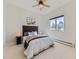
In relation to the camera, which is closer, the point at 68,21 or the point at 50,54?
the point at 50,54

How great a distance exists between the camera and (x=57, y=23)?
5598 mm

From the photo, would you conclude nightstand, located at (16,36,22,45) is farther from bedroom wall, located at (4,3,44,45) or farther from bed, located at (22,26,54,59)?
bed, located at (22,26,54,59)

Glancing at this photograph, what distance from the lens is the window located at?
5.12 meters

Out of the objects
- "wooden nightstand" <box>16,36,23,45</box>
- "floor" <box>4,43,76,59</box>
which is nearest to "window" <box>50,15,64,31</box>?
"floor" <box>4,43,76,59</box>

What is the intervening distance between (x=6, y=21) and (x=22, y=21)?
1181mm

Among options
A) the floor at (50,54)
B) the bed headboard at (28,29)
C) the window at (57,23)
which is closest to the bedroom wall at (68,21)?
the window at (57,23)

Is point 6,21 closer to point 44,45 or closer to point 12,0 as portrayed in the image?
point 12,0

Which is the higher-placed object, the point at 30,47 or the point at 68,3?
the point at 68,3

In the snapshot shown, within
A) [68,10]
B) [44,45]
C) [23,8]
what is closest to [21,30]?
[23,8]

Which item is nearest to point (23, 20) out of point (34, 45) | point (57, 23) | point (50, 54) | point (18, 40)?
point (18, 40)

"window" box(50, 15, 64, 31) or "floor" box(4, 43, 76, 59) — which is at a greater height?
"window" box(50, 15, 64, 31)

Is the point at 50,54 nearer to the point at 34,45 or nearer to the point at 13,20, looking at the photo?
the point at 34,45

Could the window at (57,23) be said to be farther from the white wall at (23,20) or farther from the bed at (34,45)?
the bed at (34,45)

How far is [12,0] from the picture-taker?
4727mm
